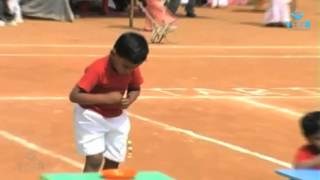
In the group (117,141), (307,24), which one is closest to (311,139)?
(117,141)

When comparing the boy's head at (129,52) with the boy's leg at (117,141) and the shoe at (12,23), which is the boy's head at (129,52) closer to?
the boy's leg at (117,141)

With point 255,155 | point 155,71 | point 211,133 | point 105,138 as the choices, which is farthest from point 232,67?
point 105,138

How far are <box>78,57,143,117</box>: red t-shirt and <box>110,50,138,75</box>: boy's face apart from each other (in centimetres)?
6

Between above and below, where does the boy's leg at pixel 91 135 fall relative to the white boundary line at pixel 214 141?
above

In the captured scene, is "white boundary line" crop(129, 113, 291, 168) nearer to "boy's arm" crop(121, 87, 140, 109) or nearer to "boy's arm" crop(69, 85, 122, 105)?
"boy's arm" crop(121, 87, 140, 109)

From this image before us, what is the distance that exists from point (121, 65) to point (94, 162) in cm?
75

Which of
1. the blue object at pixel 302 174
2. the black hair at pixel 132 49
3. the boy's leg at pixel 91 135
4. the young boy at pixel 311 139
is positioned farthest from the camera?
the boy's leg at pixel 91 135

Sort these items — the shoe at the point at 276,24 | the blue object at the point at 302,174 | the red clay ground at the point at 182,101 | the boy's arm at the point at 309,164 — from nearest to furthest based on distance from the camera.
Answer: the blue object at the point at 302,174 → the boy's arm at the point at 309,164 → the red clay ground at the point at 182,101 → the shoe at the point at 276,24

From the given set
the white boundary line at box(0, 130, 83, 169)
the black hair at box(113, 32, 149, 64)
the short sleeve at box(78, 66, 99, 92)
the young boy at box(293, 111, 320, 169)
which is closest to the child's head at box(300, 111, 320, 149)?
the young boy at box(293, 111, 320, 169)

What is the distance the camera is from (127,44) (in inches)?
215

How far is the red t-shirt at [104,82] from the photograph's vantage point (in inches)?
225

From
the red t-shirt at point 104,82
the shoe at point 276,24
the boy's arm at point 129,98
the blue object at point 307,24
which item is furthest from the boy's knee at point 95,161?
the blue object at point 307,24

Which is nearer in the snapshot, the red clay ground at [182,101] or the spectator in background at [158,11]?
the red clay ground at [182,101]

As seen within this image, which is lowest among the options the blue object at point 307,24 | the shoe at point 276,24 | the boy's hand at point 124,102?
the blue object at point 307,24
